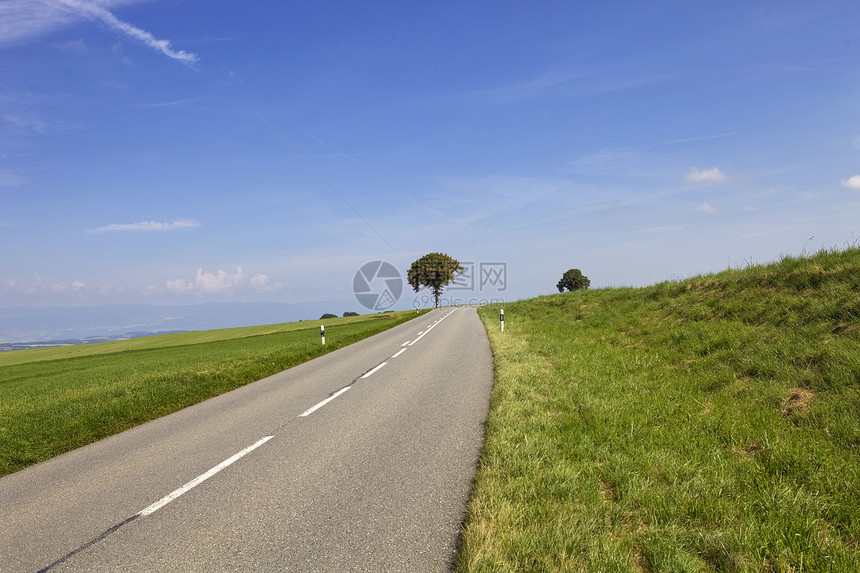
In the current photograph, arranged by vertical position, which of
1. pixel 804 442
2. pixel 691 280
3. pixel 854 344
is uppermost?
pixel 691 280

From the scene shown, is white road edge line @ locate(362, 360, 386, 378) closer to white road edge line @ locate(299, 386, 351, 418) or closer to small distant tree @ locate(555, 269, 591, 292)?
white road edge line @ locate(299, 386, 351, 418)

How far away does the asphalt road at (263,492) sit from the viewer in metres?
3.66

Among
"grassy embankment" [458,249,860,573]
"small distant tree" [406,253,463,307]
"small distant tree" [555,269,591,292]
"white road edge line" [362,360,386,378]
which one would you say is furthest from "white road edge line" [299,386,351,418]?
"small distant tree" [555,269,591,292]

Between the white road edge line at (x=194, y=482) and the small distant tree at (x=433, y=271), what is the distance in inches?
3253

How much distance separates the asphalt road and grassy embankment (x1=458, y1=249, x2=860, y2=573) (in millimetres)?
507

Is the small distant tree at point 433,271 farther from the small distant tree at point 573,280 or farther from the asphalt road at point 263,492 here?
the asphalt road at point 263,492

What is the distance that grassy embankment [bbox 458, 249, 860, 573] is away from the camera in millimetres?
3383

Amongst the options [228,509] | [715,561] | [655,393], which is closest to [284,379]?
[228,509]

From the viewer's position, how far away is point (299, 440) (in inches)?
259

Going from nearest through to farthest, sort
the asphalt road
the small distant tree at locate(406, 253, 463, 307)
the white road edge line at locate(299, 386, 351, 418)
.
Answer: the asphalt road < the white road edge line at locate(299, 386, 351, 418) < the small distant tree at locate(406, 253, 463, 307)

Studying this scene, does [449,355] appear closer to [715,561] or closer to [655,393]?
[655,393]

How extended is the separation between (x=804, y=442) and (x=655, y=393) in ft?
8.73

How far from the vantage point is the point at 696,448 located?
530 centimetres

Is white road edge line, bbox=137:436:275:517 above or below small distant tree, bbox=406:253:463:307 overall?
below
